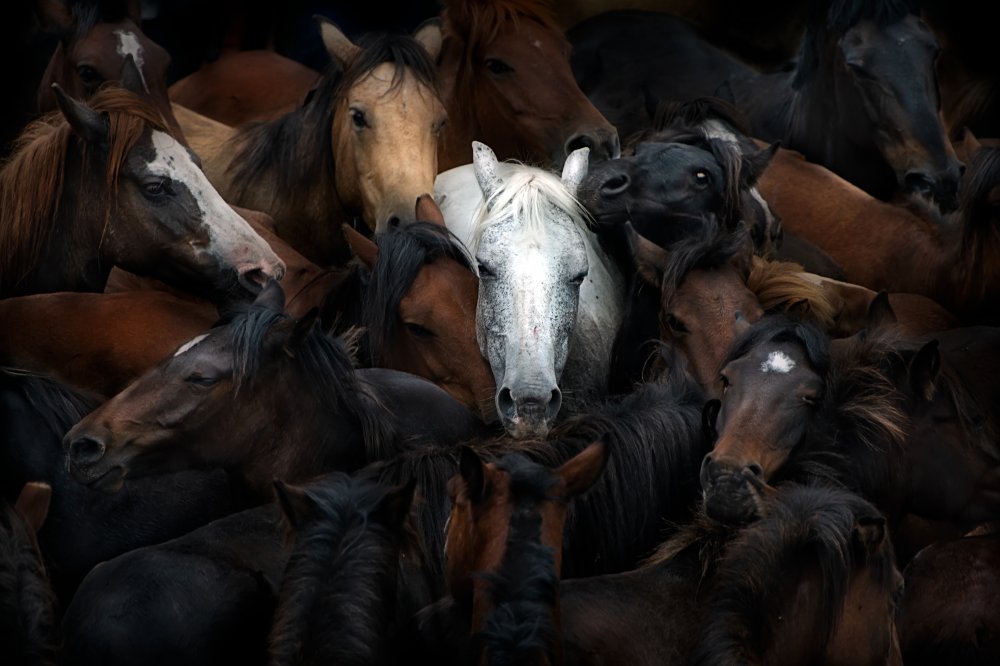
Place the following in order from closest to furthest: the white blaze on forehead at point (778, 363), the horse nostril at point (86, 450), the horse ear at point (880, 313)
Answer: the horse nostril at point (86, 450) → the white blaze on forehead at point (778, 363) → the horse ear at point (880, 313)

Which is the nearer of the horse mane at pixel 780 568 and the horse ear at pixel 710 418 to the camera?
the horse mane at pixel 780 568

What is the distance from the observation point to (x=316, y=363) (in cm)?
466

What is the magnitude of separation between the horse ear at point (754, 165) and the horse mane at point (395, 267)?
116 cm

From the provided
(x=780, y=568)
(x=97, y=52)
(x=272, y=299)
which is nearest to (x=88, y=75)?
(x=97, y=52)

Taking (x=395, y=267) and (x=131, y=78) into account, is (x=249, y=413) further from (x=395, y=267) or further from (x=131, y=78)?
(x=131, y=78)

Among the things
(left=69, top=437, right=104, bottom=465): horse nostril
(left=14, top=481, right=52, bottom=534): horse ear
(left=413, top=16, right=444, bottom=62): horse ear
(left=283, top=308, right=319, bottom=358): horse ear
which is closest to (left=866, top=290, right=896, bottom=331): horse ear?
(left=283, top=308, right=319, bottom=358): horse ear

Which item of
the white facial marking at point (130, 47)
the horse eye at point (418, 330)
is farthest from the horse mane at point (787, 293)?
the white facial marking at point (130, 47)

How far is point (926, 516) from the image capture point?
15.8ft

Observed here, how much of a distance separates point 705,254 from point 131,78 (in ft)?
7.57

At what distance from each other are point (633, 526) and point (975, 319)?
2264mm

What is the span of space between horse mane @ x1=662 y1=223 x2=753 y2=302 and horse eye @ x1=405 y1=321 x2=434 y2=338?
78 centimetres

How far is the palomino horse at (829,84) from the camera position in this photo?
21.7 ft

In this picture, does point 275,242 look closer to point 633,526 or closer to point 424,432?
point 424,432

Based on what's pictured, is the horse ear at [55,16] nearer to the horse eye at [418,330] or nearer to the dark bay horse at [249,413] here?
the horse eye at [418,330]
